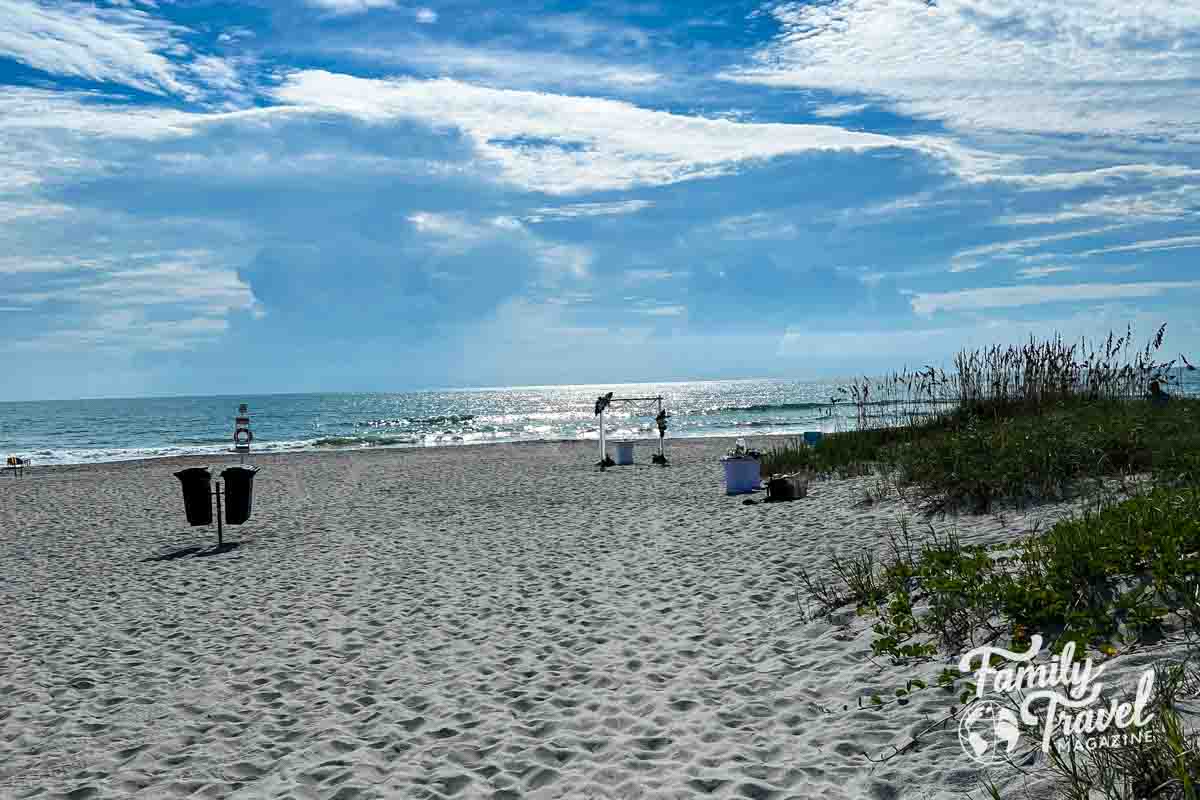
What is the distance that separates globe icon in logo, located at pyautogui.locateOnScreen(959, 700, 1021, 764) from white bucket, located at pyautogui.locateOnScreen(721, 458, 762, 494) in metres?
10.2

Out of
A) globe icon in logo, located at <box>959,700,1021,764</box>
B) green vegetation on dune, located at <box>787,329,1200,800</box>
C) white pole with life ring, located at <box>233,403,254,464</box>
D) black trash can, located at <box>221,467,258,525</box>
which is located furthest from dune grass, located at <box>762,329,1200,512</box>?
white pole with life ring, located at <box>233,403,254,464</box>

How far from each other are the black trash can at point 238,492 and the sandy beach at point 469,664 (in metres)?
0.45

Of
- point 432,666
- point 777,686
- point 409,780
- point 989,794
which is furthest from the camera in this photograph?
point 432,666

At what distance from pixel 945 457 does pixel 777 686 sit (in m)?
6.14

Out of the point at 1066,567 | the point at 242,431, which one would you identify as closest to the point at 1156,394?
the point at 1066,567

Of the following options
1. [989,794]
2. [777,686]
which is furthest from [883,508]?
[989,794]

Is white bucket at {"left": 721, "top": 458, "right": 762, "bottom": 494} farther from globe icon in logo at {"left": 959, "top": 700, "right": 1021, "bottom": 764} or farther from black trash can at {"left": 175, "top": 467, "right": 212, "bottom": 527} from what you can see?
globe icon in logo at {"left": 959, "top": 700, "right": 1021, "bottom": 764}

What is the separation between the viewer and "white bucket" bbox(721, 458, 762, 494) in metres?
14.4

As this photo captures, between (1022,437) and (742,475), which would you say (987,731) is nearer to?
(1022,437)

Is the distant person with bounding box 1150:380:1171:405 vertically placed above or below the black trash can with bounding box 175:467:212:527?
above

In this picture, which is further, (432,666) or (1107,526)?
(432,666)

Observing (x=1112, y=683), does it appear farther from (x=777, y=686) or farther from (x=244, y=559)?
(x=244, y=559)

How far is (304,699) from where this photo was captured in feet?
18.5

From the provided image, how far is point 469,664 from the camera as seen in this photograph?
6.23 m
